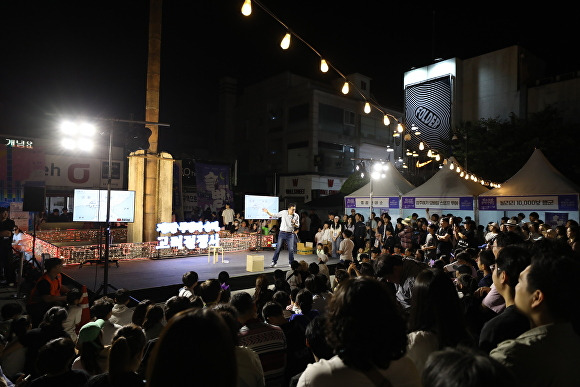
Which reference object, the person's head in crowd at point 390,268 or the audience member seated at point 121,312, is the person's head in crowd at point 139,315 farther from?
the person's head in crowd at point 390,268

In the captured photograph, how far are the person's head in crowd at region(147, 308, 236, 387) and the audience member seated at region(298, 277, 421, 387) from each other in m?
0.43

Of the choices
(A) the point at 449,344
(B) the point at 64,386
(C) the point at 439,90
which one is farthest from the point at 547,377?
(C) the point at 439,90

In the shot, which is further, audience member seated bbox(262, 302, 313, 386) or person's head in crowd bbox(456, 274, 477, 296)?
person's head in crowd bbox(456, 274, 477, 296)

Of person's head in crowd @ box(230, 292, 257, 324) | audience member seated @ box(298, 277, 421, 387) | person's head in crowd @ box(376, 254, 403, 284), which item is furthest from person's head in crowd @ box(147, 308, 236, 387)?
person's head in crowd @ box(376, 254, 403, 284)

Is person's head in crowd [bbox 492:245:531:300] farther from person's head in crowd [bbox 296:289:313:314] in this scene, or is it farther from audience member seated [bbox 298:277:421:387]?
person's head in crowd [bbox 296:289:313:314]

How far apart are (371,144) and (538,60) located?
43.2 feet

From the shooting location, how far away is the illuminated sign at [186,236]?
38.7ft

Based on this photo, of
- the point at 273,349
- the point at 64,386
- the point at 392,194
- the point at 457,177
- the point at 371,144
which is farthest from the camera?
the point at 371,144

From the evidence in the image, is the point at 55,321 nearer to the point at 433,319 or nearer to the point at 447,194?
the point at 433,319

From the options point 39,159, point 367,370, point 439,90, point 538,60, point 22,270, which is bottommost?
point 22,270

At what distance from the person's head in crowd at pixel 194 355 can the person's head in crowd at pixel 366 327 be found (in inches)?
20.0

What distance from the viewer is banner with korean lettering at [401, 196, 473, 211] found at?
43.9 ft

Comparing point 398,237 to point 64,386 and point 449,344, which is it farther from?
point 64,386

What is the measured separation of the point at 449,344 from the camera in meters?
2.11
